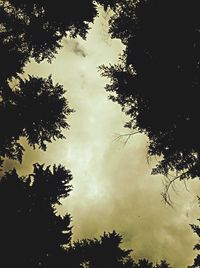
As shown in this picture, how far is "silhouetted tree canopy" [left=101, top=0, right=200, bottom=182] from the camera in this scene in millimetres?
12734

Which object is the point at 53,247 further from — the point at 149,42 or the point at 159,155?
the point at 149,42

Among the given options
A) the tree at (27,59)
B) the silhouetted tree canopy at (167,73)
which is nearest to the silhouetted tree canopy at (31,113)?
the tree at (27,59)

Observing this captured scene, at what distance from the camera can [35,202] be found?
12.8 m

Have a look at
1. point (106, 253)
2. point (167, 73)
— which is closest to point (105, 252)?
point (106, 253)

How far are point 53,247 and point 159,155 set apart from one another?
5667 millimetres

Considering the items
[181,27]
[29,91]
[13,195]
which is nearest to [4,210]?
[13,195]

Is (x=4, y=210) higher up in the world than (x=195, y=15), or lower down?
lower down

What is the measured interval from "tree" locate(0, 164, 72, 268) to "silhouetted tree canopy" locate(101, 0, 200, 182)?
4.97m

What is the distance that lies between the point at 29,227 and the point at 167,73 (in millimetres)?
7315

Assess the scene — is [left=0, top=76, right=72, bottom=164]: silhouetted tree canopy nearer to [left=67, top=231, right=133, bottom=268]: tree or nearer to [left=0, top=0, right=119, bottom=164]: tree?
[left=0, top=0, right=119, bottom=164]: tree

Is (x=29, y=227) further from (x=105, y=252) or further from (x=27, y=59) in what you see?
(x=27, y=59)

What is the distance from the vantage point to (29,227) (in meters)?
12.2

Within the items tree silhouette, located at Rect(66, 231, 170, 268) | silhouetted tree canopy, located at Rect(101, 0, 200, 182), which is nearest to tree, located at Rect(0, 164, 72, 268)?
tree silhouette, located at Rect(66, 231, 170, 268)

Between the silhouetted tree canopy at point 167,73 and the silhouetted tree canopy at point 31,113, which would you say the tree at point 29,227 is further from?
the silhouetted tree canopy at point 167,73
